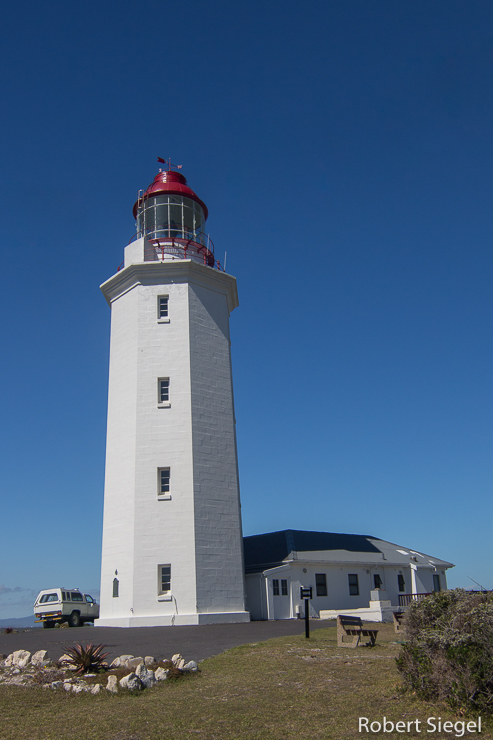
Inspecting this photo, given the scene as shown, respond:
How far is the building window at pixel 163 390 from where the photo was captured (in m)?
25.4

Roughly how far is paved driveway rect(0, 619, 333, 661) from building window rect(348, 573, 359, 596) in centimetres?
1061

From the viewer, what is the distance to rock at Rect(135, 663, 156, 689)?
998cm

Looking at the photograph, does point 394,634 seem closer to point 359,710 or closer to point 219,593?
point 219,593

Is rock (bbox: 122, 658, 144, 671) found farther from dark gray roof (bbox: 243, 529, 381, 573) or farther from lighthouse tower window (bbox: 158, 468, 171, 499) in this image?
dark gray roof (bbox: 243, 529, 381, 573)

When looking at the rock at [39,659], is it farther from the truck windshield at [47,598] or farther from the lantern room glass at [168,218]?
the lantern room glass at [168,218]

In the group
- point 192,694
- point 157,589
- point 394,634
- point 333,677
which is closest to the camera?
point 192,694

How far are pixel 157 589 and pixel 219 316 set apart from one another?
12701 mm

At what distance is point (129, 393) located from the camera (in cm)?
2556

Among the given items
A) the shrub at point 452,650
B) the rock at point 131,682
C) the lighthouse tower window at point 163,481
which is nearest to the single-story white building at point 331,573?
the lighthouse tower window at point 163,481

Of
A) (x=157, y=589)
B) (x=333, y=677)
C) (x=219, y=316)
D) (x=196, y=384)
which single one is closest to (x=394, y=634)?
(x=333, y=677)

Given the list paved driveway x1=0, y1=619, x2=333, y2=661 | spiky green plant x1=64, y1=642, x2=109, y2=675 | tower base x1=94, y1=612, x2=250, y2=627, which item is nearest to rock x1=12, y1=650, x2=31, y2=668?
paved driveway x1=0, y1=619, x2=333, y2=661

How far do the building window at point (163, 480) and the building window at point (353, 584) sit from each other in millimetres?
12702

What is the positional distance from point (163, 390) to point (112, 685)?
54.1 ft

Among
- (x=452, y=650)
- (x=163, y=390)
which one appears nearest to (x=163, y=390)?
(x=163, y=390)
